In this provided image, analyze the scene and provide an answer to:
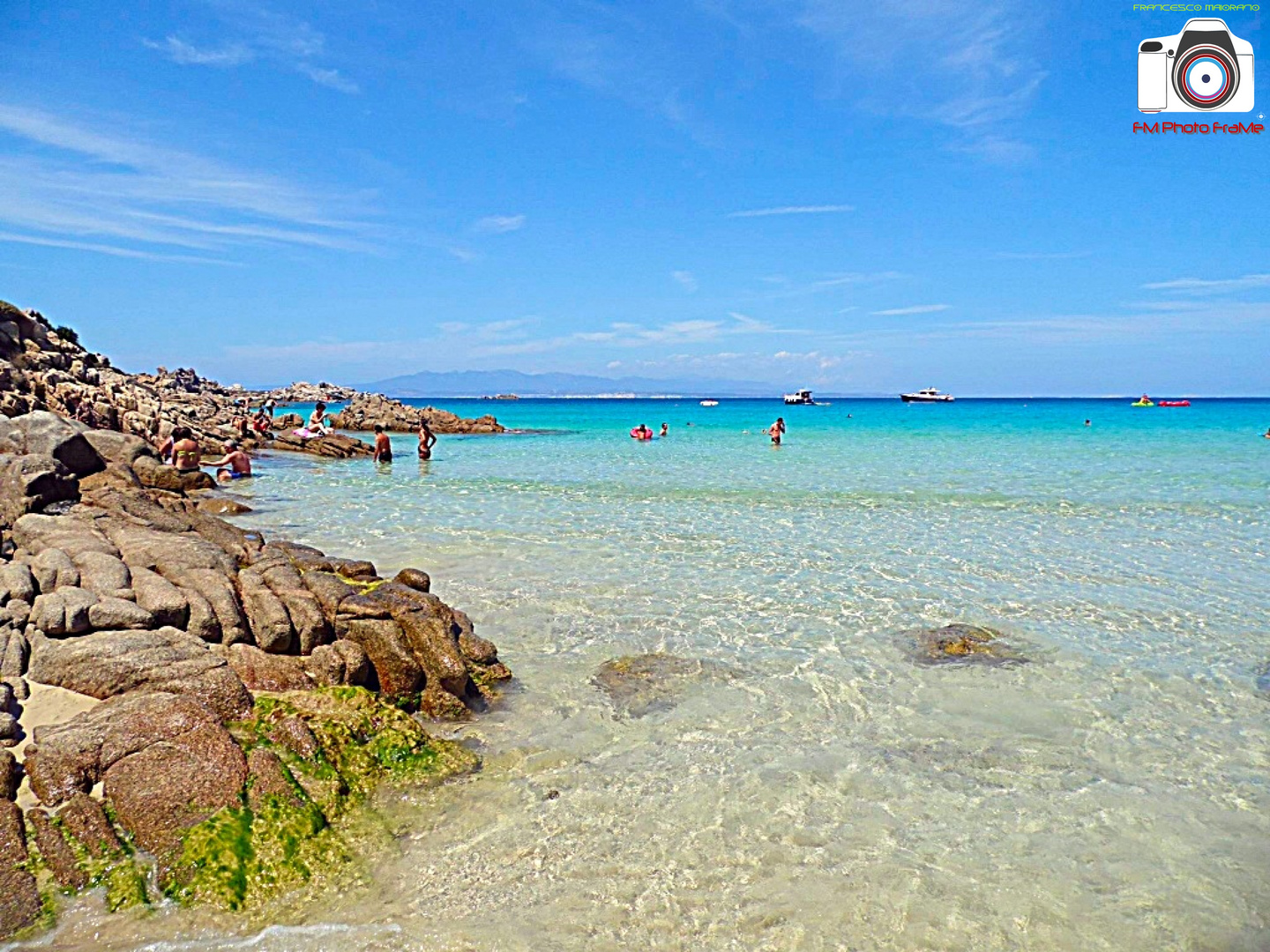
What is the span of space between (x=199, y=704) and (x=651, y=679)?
482 cm

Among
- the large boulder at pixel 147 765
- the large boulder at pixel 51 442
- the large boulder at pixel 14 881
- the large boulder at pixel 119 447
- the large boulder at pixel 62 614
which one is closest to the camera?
the large boulder at pixel 14 881

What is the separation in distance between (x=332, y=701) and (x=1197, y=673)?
10.0m

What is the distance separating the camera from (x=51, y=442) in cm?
1500

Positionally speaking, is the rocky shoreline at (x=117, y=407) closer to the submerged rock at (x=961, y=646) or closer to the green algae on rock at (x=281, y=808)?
the green algae on rock at (x=281, y=808)

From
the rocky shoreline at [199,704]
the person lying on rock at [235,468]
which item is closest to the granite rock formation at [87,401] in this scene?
the person lying on rock at [235,468]

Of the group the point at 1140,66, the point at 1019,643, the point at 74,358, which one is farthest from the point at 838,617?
the point at 74,358

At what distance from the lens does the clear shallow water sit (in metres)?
5.46

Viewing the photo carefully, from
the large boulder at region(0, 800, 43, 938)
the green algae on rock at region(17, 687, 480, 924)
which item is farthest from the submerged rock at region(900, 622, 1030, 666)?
the large boulder at region(0, 800, 43, 938)

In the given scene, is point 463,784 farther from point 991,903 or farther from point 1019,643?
point 1019,643

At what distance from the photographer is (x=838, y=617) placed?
12.2 m

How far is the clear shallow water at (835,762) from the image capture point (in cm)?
546

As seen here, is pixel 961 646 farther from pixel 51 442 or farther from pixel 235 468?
pixel 235 468

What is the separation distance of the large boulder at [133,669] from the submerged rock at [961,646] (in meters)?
7.92

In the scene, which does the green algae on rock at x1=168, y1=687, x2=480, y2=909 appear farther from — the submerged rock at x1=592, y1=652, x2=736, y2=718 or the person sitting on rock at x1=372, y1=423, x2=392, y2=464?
the person sitting on rock at x1=372, y1=423, x2=392, y2=464
